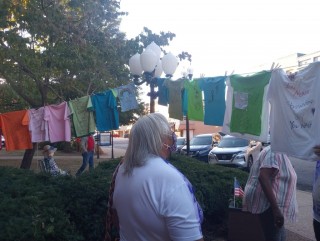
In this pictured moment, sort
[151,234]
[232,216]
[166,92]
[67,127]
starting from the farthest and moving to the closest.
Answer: [67,127], [166,92], [232,216], [151,234]

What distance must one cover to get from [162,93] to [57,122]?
9.06 feet


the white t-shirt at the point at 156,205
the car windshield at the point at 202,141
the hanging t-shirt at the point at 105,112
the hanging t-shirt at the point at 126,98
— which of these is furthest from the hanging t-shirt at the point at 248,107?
the car windshield at the point at 202,141

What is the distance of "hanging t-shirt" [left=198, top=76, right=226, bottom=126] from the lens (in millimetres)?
6036

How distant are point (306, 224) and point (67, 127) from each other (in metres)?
5.37

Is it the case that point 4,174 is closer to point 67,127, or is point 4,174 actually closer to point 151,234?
point 67,127

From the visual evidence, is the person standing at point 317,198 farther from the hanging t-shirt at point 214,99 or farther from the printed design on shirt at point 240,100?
the hanging t-shirt at point 214,99

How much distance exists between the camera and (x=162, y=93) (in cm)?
795

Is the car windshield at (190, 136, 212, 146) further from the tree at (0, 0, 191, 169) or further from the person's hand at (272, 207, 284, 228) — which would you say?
the person's hand at (272, 207, 284, 228)

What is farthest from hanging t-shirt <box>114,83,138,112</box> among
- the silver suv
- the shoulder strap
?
the silver suv

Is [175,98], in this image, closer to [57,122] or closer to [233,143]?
[57,122]

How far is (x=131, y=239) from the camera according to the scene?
2.09m

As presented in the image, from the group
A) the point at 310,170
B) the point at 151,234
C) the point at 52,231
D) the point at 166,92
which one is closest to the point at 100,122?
the point at 166,92

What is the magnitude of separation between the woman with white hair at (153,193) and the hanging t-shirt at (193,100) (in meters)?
4.58

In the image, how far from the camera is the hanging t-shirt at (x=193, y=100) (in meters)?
6.79
